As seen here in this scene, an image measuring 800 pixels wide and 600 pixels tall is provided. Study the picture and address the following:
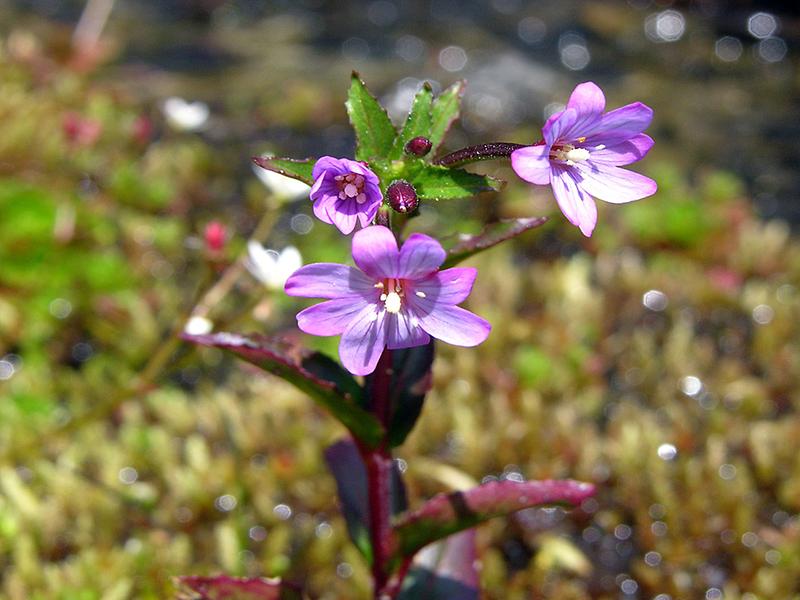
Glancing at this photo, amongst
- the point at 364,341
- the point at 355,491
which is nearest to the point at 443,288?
the point at 364,341

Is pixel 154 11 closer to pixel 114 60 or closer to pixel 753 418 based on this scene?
pixel 114 60

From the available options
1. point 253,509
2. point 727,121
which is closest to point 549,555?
point 253,509

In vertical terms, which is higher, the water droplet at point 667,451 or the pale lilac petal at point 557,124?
the pale lilac petal at point 557,124

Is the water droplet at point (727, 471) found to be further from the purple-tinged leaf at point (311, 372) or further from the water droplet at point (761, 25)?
the water droplet at point (761, 25)

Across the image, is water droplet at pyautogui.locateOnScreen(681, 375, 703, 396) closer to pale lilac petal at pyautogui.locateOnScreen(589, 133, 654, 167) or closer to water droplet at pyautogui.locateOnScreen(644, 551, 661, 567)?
water droplet at pyautogui.locateOnScreen(644, 551, 661, 567)

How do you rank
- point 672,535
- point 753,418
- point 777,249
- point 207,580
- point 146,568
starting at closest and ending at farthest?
1. point 207,580
2. point 146,568
3. point 672,535
4. point 753,418
5. point 777,249

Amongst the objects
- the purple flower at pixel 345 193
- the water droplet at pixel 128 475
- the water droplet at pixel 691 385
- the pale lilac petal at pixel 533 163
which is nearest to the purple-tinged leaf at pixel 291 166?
the purple flower at pixel 345 193

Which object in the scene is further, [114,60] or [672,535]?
[114,60]
